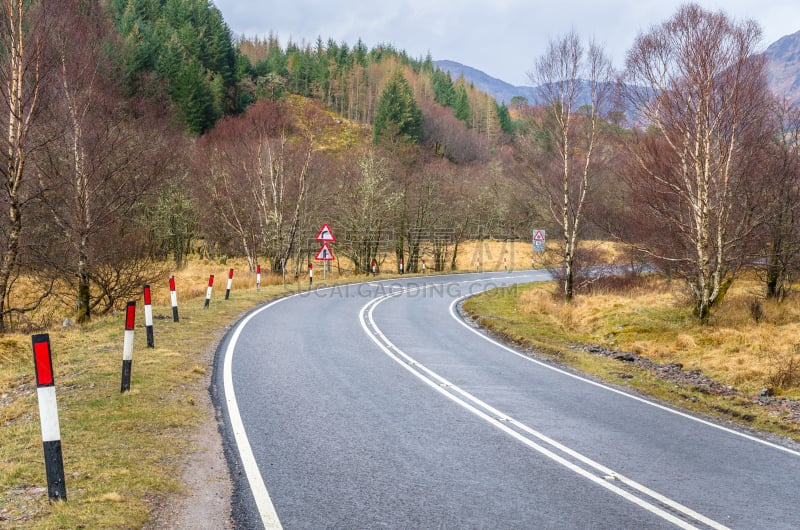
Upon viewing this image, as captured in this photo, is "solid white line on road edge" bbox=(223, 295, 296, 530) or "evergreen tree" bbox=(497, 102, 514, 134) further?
"evergreen tree" bbox=(497, 102, 514, 134)

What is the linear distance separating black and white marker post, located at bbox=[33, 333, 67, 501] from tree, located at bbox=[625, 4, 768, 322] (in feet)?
46.4

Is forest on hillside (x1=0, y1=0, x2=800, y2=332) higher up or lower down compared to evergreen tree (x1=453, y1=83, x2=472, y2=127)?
lower down

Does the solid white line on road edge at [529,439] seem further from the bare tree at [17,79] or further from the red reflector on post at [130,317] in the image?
the bare tree at [17,79]

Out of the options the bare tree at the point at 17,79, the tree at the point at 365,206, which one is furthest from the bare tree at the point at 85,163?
the tree at the point at 365,206

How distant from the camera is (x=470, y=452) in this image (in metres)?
6.11

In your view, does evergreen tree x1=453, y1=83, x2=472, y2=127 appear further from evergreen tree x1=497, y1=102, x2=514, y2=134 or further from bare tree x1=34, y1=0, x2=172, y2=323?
bare tree x1=34, y1=0, x2=172, y2=323

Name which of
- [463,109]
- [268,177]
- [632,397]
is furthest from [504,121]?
[632,397]

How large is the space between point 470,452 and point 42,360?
401 cm

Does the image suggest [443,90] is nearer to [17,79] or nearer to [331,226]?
[331,226]

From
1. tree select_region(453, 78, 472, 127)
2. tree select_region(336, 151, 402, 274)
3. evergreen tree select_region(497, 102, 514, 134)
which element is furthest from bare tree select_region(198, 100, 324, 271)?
evergreen tree select_region(497, 102, 514, 134)

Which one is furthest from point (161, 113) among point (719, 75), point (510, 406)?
point (510, 406)

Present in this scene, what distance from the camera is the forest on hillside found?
15242 mm

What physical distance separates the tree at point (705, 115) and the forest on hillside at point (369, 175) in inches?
2.0

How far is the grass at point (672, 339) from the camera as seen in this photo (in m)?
9.76
